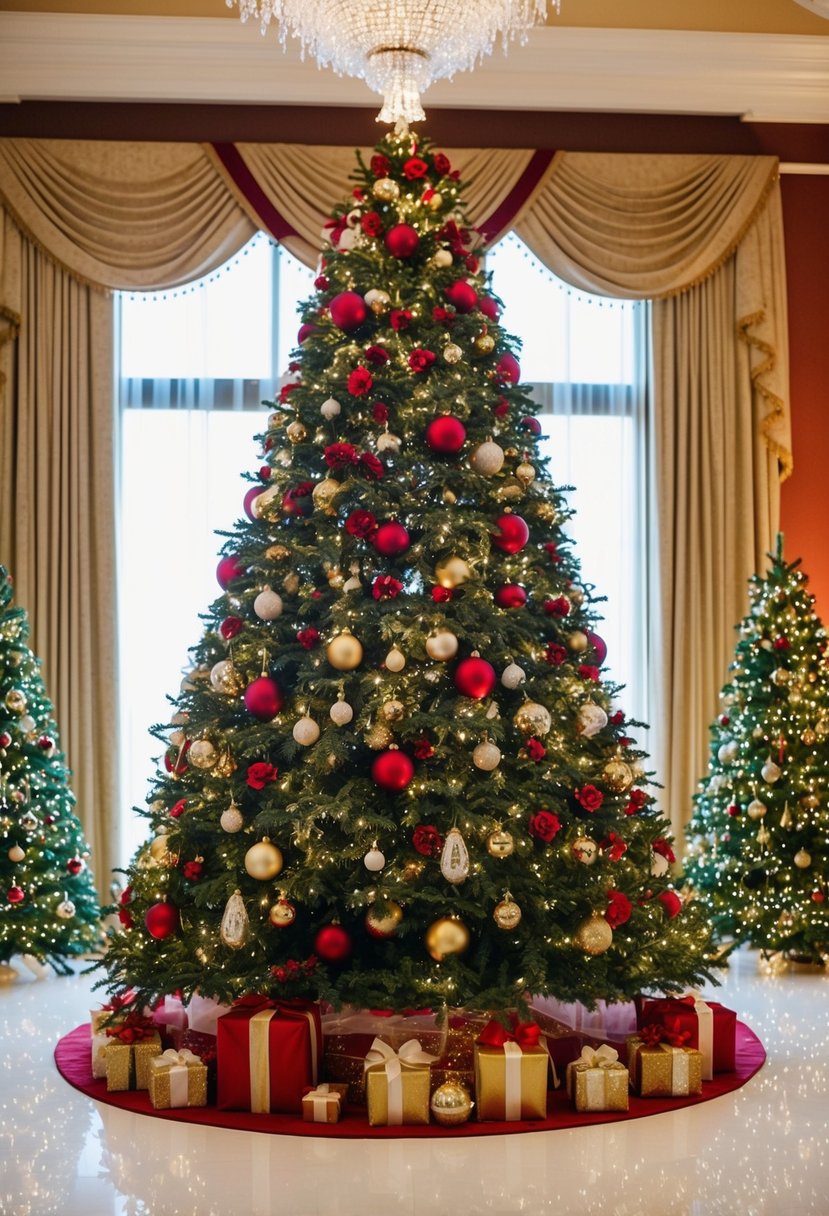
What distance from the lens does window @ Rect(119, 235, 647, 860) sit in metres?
6.85

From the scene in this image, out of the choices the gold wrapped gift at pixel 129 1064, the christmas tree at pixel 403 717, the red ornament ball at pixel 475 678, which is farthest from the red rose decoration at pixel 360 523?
the gold wrapped gift at pixel 129 1064

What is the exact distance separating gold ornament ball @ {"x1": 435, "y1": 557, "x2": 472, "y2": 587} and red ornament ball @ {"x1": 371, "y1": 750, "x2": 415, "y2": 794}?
0.56m

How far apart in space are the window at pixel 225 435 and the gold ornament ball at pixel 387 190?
93.5 inches

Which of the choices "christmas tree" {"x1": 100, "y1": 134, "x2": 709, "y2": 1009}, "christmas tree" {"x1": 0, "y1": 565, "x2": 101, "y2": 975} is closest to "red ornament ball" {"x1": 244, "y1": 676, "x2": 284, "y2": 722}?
"christmas tree" {"x1": 100, "y1": 134, "x2": 709, "y2": 1009}

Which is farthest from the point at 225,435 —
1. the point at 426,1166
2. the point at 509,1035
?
the point at 426,1166

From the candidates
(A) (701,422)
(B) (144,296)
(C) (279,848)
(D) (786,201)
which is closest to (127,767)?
(B) (144,296)

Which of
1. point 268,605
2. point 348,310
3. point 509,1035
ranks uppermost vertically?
point 348,310

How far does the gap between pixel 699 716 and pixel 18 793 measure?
10.8ft

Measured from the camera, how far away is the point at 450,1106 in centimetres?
383

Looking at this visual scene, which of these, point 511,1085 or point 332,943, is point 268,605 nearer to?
point 332,943

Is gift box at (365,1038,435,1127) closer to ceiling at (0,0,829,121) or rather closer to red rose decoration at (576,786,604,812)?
red rose decoration at (576,786,604,812)

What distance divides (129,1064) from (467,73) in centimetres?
488

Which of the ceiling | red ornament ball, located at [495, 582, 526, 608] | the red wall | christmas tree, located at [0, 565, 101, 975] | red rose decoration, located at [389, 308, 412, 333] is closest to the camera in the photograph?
red ornament ball, located at [495, 582, 526, 608]

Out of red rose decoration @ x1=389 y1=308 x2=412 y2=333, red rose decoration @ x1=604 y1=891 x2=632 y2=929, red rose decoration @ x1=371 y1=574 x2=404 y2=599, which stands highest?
red rose decoration @ x1=389 y1=308 x2=412 y2=333
